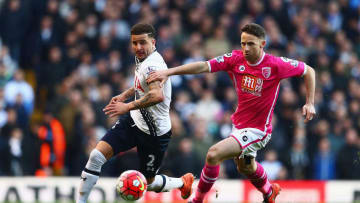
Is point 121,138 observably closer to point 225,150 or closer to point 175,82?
point 225,150

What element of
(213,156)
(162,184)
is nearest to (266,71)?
(213,156)

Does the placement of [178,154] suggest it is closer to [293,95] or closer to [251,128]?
[293,95]

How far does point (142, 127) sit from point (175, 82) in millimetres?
6994

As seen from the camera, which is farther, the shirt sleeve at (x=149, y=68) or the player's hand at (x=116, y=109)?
the shirt sleeve at (x=149, y=68)

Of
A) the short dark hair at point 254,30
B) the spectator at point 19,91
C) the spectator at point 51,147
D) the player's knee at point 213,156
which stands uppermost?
the short dark hair at point 254,30

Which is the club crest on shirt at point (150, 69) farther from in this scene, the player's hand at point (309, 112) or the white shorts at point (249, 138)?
the player's hand at point (309, 112)

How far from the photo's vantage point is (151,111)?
1024 centimetres

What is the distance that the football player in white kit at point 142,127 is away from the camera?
10000 millimetres

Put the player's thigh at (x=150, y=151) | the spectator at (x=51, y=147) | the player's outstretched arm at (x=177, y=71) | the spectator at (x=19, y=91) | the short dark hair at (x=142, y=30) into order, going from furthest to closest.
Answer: the spectator at (x=19, y=91) → the spectator at (x=51, y=147) → the player's thigh at (x=150, y=151) → the short dark hair at (x=142, y=30) → the player's outstretched arm at (x=177, y=71)

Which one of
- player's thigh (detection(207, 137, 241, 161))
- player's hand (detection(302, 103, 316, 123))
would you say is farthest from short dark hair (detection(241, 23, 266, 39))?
player's thigh (detection(207, 137, 241, 161))

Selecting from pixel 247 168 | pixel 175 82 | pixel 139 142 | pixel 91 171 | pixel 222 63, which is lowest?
pixel 247 168

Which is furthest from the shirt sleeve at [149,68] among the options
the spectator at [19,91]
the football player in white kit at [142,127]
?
the spectator at [19,91]

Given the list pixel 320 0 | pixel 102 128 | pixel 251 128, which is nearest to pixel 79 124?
pixel 102 128

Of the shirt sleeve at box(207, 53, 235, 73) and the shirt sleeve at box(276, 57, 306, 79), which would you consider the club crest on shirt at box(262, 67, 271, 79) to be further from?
the shirt sleeve at box(207, 53, 235, 73)
